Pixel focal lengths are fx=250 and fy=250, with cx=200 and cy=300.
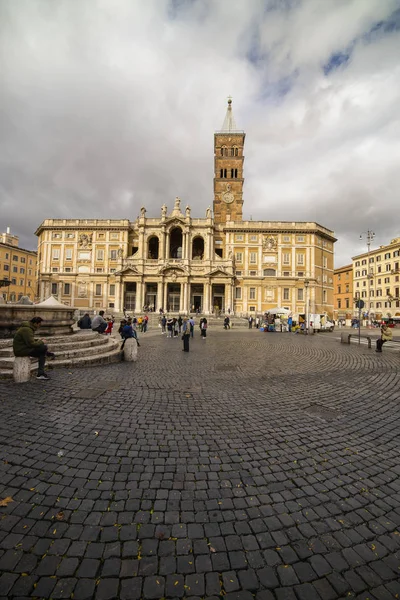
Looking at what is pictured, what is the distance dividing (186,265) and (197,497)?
39789 millimetres

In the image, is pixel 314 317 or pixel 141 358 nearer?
pixel 141 358

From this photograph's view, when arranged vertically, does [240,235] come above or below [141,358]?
above

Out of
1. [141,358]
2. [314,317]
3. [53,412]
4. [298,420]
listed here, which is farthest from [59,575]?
[314,317]

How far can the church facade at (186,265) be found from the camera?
41.7 metres

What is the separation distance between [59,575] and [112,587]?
1.29 feet

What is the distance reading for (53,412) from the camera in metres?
4.26

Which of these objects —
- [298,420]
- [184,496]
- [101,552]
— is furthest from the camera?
[298,420]

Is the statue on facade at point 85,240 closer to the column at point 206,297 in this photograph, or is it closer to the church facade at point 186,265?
the church facade at point 186,265

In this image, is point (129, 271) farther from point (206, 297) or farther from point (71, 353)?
point (71, 353)

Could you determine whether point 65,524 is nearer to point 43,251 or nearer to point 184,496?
point 184,496

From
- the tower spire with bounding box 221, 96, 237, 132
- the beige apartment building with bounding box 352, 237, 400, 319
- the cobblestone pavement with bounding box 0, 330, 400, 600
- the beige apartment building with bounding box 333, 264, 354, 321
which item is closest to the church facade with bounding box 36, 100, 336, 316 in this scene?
the beige apartment building with bounding box 352, 237, 400, 319

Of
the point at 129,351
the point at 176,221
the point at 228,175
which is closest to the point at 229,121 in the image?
the point at 228,175

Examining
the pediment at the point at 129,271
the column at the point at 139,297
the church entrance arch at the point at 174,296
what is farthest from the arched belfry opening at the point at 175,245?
the column at the point at 139,297

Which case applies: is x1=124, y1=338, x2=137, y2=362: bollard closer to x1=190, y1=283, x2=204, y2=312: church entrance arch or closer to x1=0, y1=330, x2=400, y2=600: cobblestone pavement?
x1=0, y1=330, x2=400, y2=600: cobblestone pavement
